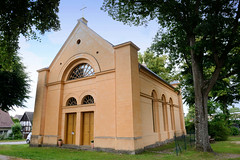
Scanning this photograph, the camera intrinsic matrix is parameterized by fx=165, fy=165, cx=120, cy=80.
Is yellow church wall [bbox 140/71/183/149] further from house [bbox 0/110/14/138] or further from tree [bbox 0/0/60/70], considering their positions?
house [bbox 0/110/14/138]

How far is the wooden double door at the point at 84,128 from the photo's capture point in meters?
12.9

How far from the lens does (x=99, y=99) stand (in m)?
12.3

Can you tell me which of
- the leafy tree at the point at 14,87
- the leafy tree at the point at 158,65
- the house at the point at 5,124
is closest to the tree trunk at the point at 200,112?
the leafy tree at the point at 14,87

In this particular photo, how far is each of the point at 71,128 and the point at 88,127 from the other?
2.03m

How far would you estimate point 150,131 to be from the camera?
→ 1348 cm

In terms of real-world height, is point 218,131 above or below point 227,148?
above

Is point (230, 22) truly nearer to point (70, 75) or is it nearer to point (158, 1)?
point (158, 1)

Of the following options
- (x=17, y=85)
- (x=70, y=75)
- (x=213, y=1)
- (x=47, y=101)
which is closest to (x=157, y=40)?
(x=213, y=1)

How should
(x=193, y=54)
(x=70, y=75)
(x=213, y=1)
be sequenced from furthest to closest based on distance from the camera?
1. (x=70, y=75)
2. (x=193, y=54)
3. (x=213, y=1)

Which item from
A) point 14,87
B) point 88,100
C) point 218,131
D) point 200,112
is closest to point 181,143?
point 200,112

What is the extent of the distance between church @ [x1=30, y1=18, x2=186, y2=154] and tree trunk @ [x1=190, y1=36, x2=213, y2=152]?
12.2 ft

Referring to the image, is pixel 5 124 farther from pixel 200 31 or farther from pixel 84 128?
pixel 200 31

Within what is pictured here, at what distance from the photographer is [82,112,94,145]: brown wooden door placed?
12863mm

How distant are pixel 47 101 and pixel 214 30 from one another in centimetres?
1497
